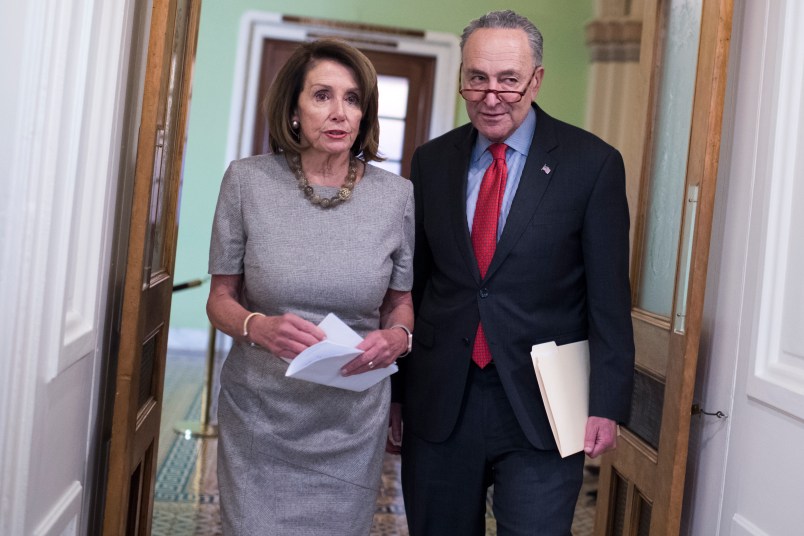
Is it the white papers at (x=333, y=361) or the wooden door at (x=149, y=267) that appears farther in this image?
the wooden door at (x=149, y=267)

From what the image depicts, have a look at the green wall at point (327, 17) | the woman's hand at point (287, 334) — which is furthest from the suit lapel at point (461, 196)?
the green wall at point (327, 17)

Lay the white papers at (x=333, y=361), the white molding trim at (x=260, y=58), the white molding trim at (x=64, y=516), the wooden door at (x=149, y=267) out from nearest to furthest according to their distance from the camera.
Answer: the white papers at (x=333, y=361)
the white molding trim at (x=64, y=516)
the wooden door at (x=149, y=267)
the white molding trim at (x=260, y=58)

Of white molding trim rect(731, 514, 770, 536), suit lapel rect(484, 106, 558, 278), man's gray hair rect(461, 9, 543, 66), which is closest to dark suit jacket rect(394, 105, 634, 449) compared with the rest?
suit lapel rect(484, 106, 558, 278)

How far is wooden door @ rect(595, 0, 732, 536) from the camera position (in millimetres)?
2795

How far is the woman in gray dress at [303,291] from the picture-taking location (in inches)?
91.5

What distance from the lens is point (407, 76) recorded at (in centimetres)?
995

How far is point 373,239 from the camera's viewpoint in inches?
94.1

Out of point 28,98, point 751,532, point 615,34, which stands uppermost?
point 615,34

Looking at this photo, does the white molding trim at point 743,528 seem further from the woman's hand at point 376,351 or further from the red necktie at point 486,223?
the woman's hand at point 376,351

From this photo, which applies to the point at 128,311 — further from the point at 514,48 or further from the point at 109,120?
the point at 514,48

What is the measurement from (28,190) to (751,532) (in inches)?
78.6

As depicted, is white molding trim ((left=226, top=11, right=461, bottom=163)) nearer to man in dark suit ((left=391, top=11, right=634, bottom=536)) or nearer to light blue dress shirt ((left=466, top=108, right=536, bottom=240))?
light blue dress shirt ((left=466, top=108, right=536, bottom=240))

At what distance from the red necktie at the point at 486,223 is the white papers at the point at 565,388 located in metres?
0.17

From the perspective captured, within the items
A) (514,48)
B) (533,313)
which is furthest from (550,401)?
(514,48)
